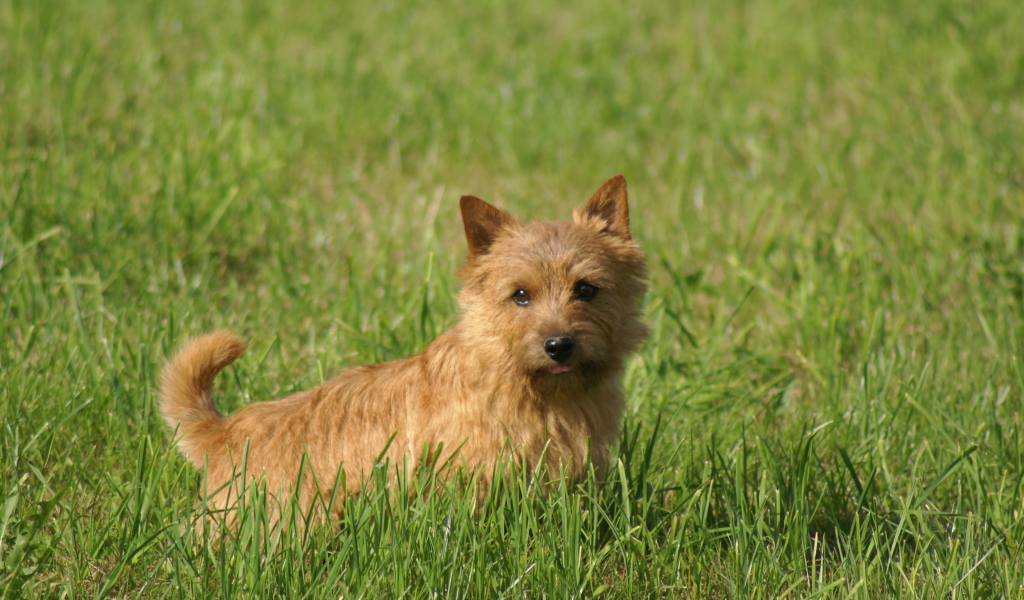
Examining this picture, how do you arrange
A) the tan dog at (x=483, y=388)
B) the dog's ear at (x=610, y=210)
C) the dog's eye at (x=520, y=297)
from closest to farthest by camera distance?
the tan dog at (x=483, y=388) → the dog's eye at (x=520, y=297) → the dog's ear at (x=610, y=210)

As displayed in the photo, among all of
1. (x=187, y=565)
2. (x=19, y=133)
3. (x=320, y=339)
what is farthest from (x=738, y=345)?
(x=19, y=133)

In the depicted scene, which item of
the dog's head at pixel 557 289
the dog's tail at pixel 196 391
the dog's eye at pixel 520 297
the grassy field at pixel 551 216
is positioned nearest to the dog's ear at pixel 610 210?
the dog's head at pixel 557 289

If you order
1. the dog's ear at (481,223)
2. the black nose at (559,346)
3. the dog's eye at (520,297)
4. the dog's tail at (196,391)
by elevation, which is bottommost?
the dog's tail at (196,391)

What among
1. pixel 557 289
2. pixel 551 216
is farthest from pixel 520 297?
pixel 551 216

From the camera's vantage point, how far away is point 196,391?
3746 millimetres

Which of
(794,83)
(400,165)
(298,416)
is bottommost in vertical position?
(298,416)

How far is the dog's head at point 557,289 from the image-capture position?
11.0ft

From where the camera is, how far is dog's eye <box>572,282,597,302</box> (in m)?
3.54

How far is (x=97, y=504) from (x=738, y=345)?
3.15m

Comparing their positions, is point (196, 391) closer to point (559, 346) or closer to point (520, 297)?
point (520, 297)

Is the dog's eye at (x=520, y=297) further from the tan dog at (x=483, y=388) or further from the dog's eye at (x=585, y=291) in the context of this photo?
the dog's eye at (x=585, y=291)

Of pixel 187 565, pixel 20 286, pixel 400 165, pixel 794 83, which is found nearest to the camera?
pixel 187 565

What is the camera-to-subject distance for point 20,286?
4.54m

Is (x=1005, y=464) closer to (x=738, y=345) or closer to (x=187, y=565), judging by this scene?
(x=738, y=345)
